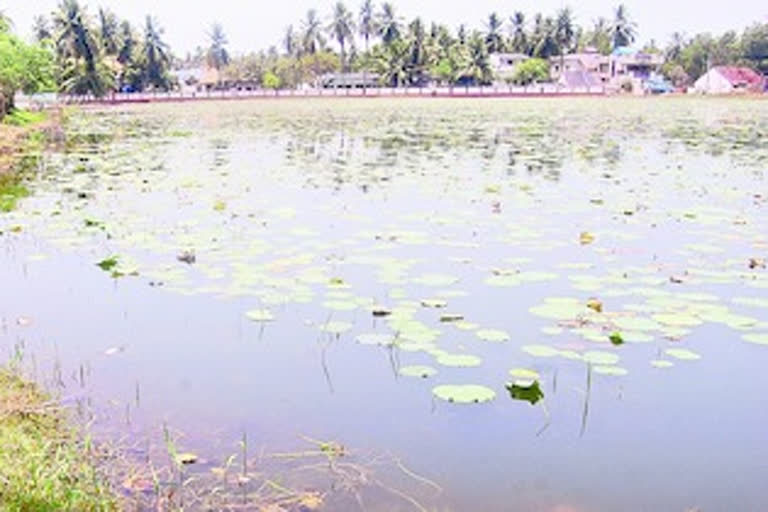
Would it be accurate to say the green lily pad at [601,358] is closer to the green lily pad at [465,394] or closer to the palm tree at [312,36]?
the green lily pad at [465,394]

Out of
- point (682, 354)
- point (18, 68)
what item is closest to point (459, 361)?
point (682, 354)

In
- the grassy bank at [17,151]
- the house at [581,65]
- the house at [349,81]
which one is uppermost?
the house at [581,65]

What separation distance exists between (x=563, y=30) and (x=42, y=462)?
79539 mm

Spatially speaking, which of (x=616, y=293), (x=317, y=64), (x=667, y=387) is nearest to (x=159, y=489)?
(x=667, y=387)

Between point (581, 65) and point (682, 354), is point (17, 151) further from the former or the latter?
point (581, 65)

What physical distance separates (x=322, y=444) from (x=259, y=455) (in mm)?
289

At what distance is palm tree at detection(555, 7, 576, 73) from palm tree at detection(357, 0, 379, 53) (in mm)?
18895

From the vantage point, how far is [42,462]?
2.99 metres

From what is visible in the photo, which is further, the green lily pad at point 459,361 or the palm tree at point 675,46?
the palm tree at point 675,46

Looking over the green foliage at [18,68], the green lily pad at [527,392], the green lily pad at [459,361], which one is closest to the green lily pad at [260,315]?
the green lily pad at [459,361]

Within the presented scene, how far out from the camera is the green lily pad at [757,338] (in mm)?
4348

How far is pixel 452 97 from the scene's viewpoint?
205ft

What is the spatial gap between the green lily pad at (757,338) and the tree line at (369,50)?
5295 cm

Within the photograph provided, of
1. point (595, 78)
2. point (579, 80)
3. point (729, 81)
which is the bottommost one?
point (729, 81)
